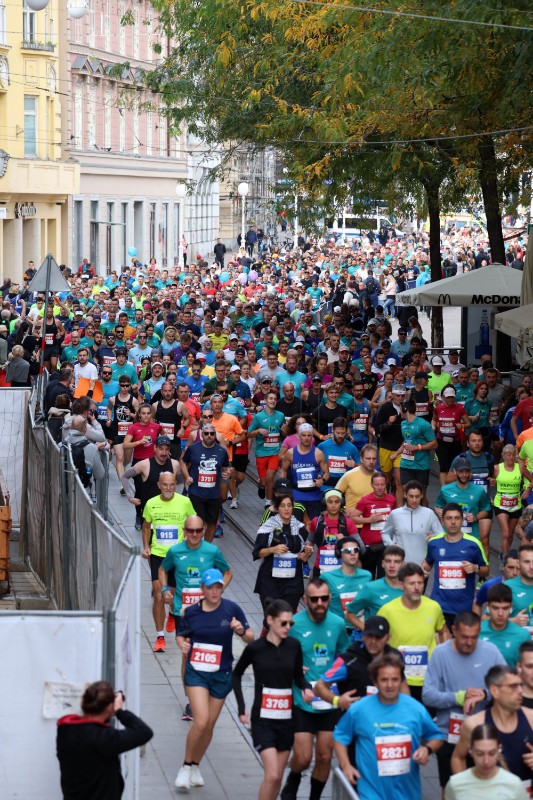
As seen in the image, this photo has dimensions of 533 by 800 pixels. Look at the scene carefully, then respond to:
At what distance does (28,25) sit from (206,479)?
41079mm

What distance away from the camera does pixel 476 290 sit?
2583cm

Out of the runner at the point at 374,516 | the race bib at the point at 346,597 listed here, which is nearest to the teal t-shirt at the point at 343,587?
the race bib at the point at 346,597

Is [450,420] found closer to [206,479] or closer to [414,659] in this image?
[206,479]

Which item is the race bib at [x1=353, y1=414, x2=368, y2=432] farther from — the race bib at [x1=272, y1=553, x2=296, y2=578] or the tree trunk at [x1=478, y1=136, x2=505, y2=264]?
the tree trunk at [x1=478, y1=136, x2=505, y2=264]

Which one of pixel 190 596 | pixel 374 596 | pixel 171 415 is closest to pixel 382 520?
pixel 190 596

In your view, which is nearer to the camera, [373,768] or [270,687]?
[373,768]

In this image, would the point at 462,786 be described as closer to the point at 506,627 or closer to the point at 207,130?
the point at 506,627

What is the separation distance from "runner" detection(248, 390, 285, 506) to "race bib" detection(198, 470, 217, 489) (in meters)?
2.31

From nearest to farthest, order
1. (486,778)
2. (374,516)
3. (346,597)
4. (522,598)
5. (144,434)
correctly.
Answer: (486,778), (522,598), (346,597), (374,516), (144,434)

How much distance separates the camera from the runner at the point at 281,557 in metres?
11.2

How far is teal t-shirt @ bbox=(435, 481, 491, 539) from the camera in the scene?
502 inches

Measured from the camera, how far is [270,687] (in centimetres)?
873

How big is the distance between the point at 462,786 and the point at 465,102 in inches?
648

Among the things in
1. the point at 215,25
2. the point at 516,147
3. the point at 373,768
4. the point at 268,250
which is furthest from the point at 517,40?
the point at 268,250
